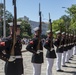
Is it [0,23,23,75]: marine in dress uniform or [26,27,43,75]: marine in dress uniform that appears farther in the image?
[26,27,43,75]: marine in dress uniform

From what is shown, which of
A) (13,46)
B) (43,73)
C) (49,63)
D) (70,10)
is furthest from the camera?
(70,10)

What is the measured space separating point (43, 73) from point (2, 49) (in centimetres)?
594

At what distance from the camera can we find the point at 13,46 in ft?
22.2

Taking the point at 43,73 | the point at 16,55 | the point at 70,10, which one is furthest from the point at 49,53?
the point at 70,10

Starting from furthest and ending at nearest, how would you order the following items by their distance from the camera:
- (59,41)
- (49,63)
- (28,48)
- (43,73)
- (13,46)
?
(59,41) < (43,73) < (49,63) < (28,48) < (13,46)

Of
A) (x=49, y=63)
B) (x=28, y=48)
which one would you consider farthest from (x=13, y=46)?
(x=49, y=63)

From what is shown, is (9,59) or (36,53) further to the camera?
(36,53)

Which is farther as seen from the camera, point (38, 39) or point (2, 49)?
point (38, 39)

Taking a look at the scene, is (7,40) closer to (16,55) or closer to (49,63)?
(16,55)

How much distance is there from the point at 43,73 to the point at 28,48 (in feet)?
13.4

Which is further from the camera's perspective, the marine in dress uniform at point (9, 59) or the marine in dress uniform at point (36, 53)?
the marine in dress uniform at point (36, 53)

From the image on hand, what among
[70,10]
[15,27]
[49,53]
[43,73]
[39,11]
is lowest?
[43,73]

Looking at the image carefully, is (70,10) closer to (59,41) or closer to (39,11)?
(59,41)

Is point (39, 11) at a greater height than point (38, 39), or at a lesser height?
greater
